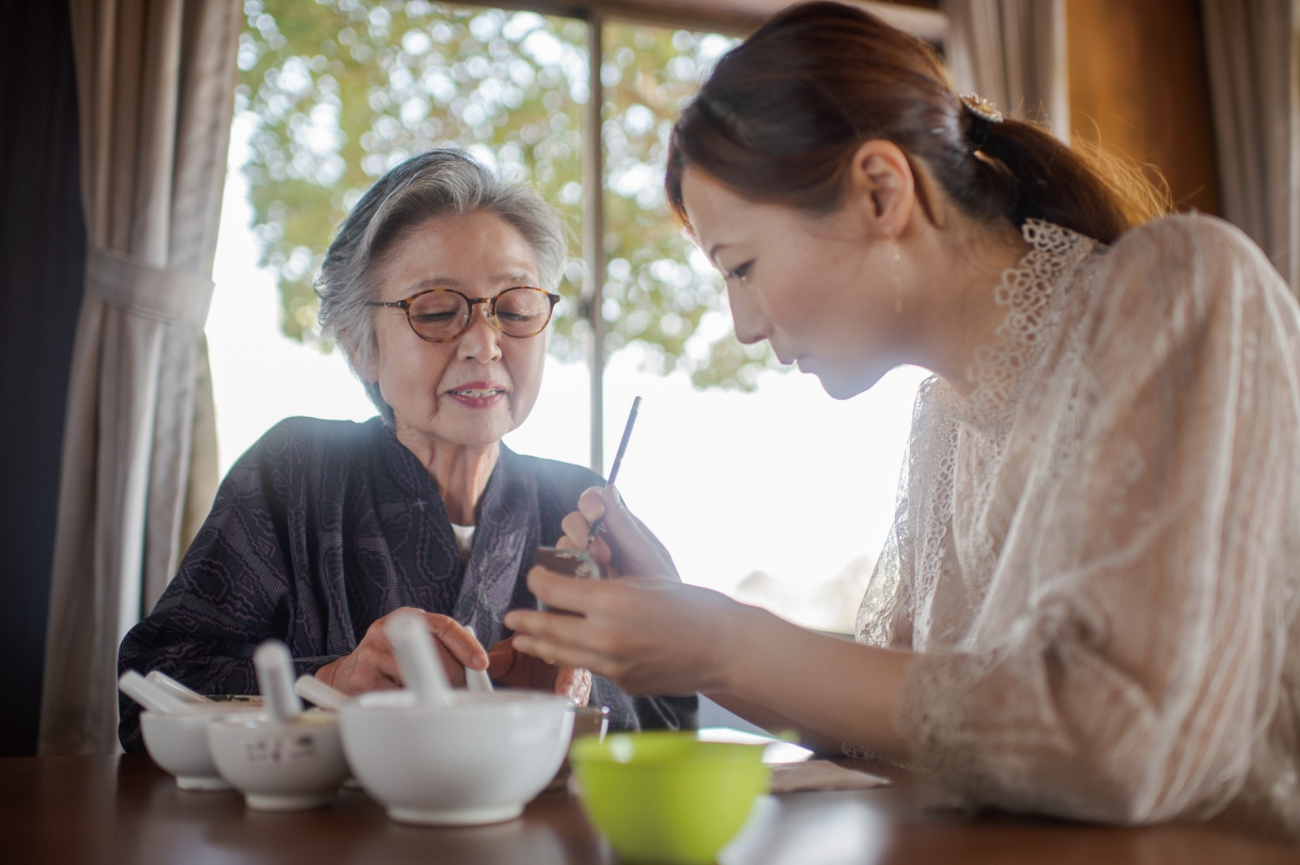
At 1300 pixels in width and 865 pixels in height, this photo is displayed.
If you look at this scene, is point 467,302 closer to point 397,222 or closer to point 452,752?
point 397,222

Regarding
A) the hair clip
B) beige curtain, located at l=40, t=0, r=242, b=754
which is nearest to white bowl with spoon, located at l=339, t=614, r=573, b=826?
the hair clip

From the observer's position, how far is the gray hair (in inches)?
71.6

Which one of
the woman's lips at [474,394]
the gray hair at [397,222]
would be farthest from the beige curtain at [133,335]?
the woman's lips at [474,394]

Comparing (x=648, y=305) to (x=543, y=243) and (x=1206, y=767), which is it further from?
(x=1206, y=767)

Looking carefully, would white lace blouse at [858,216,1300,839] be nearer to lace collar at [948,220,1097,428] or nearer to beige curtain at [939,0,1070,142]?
lace collar at [948,220,1097,428]

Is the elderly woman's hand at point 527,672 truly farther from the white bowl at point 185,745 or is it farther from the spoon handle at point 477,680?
the white bowl at point 185,745

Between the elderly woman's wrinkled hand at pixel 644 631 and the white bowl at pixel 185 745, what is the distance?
32 centimetres

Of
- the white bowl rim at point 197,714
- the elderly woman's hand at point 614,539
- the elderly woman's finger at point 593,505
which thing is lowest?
the white bowl rim at point 197,714

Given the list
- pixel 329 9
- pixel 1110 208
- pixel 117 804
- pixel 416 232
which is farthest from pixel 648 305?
pixel 117 804

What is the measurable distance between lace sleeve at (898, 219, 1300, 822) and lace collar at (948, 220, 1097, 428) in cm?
22

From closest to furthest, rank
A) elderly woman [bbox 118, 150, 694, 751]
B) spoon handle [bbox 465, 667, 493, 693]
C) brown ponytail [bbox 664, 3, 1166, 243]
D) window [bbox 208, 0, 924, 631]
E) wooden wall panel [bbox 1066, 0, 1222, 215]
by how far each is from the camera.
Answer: spoon handle [bbox 465, 667, 493, 693] → brown ponytail [bbox 664, 3, 1166, 243] → elderly woman [bbox 118, 150, 694, 751] → window [bbox 208, 0, 924, 631] → wooden wall panel [bbox 1066, 0, 1222, 215]

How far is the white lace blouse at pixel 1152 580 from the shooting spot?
0.81 m

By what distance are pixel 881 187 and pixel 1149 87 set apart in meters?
2.93

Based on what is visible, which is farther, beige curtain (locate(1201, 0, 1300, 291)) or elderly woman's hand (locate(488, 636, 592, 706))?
beige curtain (locate(1201, 0, 1300, 291))
